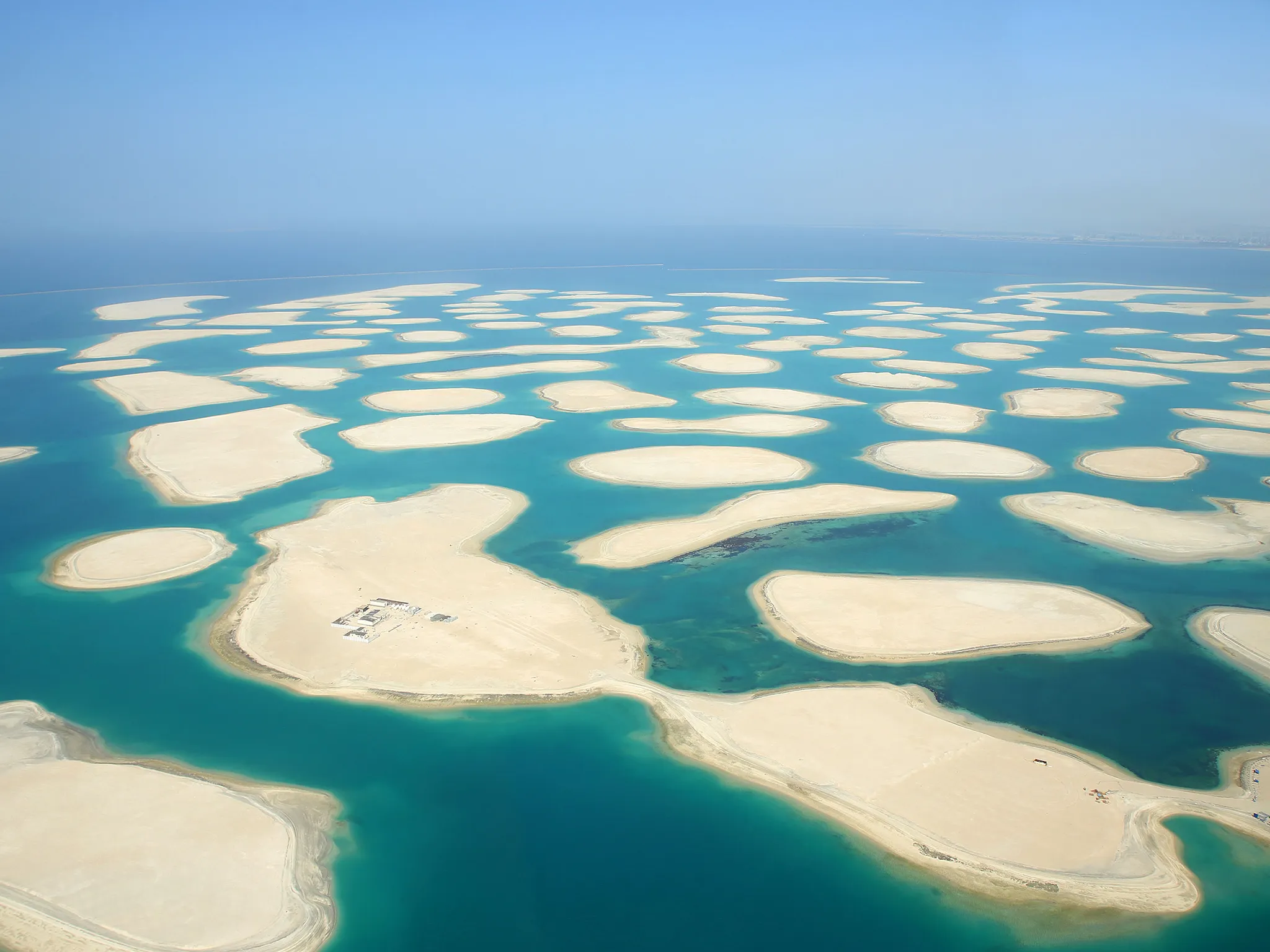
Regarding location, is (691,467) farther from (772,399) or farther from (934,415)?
(934,415)

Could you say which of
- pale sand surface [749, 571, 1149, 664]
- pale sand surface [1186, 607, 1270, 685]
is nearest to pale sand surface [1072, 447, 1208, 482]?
pale sand surface [1186, 607, 1270, 685]

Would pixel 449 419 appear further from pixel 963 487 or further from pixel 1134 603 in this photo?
pixel 1134 603

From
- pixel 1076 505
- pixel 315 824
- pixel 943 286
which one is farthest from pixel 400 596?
pixel 943 286

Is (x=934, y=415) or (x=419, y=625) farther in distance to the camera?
(x=934, y=415)

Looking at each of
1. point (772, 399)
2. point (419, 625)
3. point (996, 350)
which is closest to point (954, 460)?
point (772, 399)

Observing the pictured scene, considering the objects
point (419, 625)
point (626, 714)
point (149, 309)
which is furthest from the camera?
point (149, 309)

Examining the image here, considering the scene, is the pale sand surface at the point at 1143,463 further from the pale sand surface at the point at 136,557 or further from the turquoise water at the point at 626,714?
the pale sand surface at the point at 136,557

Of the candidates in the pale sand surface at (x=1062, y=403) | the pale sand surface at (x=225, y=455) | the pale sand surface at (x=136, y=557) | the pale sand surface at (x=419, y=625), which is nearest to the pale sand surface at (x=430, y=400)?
the pale sand surface at (x=225, y=455)

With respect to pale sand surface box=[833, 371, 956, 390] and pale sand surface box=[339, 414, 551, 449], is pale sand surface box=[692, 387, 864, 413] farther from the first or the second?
pale sand surface box=[339, 414, 551, 449]
